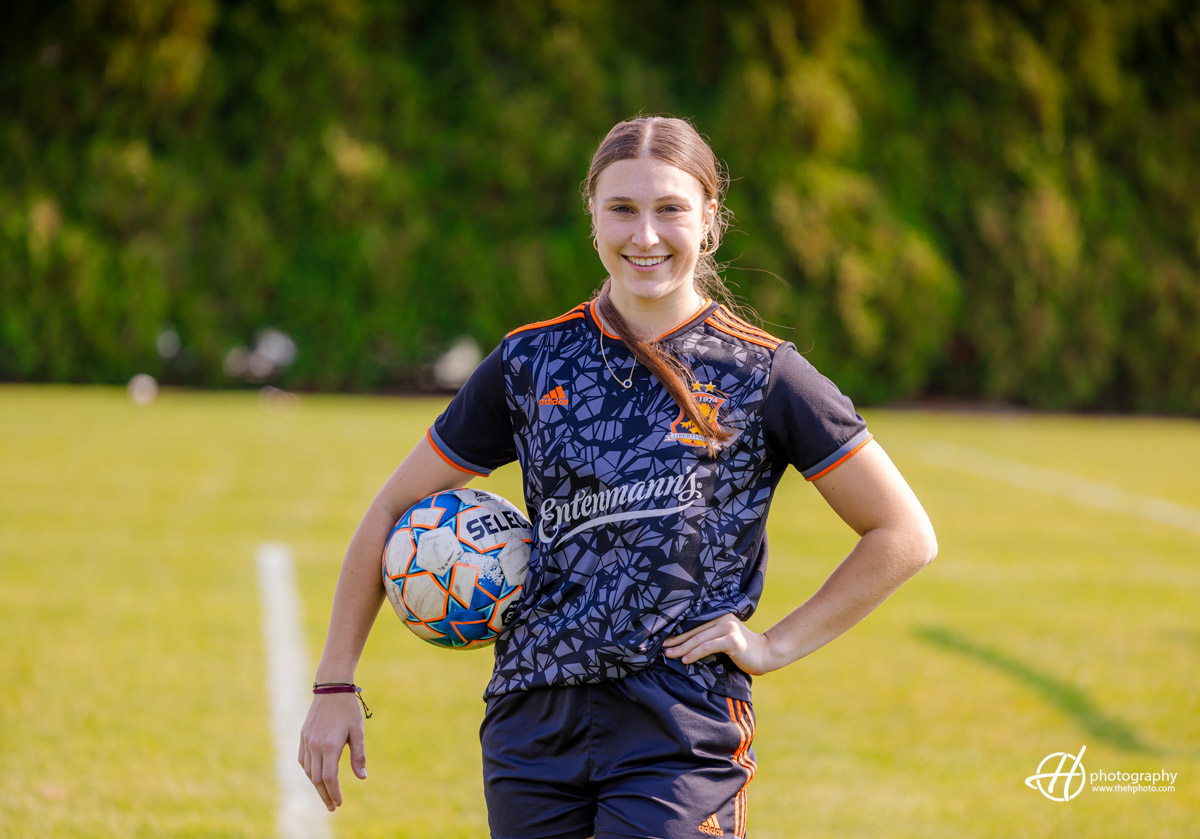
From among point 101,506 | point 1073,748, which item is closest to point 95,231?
point 101,506

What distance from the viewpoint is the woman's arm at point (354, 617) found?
2408 mm

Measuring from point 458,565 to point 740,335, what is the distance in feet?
2.37

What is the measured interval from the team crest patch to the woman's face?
212mm

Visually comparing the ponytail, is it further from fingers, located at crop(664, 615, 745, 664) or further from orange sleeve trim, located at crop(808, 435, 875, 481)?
fingers, located at crop(664, 615, 745, 664)

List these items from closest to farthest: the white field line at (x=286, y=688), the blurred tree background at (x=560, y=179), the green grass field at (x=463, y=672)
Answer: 1. the white field line at (x=286, y=688)
2. the green grass field at (x=463, y=672)
3. the blurred tree background at (x=560, y=179)

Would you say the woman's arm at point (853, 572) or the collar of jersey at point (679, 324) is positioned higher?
the collar of jersey at point (679, 324)

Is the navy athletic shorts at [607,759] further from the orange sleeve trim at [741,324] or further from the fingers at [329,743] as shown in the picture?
the orange sleeve trim at [741,324]

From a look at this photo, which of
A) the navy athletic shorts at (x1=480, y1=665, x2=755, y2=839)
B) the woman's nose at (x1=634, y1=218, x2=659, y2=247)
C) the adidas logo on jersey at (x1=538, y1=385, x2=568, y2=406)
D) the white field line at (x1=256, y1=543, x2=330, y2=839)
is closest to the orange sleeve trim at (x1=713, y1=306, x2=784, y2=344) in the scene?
the woman's nose at (x1=634, y1=218, x2=659, y2=247)

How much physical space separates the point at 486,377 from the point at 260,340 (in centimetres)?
2114

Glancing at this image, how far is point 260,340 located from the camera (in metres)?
22.6

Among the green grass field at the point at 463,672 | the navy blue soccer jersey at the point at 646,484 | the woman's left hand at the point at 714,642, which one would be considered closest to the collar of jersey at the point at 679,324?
the navy blue soccer jersey at the point at 646,484

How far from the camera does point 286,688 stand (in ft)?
19.5

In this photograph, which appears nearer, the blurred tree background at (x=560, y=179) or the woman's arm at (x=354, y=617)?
the woman's arm at (x=354, y=617)

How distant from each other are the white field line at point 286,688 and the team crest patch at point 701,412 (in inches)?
104
